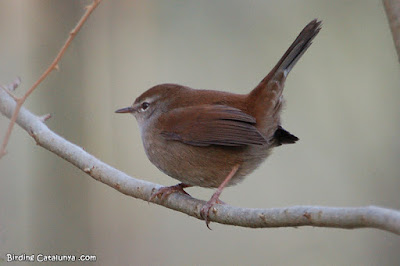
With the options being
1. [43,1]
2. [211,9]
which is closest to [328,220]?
[43,1]

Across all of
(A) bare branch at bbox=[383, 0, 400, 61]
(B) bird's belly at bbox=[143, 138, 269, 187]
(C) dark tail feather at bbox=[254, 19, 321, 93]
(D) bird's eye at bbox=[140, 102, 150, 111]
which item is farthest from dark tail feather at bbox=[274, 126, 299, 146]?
(A) bare branch at bbox=[383, 0, 400, 61]

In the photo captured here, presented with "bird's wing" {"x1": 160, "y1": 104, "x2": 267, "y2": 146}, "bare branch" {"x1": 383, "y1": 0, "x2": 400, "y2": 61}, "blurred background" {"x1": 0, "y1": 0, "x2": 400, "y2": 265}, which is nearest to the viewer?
"bare branch" {"x1": 383, "y1": 0, "x2": 400, "y2": 61}

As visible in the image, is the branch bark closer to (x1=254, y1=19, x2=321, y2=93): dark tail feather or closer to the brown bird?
the brown bird

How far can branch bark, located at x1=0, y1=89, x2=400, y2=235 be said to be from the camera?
2352 mm

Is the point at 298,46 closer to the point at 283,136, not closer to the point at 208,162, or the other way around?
the point at 283,136

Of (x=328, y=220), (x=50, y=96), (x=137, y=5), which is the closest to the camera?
(x=328, y=220)

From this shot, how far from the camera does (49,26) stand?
6.61 meters

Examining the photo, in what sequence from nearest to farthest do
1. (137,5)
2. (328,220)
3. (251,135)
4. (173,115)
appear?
(328,220), (251,135), (173,115), (137,5)

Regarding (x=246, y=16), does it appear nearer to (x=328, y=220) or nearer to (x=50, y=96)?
(x=50, y=96)

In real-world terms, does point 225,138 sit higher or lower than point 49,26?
lower

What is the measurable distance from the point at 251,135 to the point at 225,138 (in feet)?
0.63

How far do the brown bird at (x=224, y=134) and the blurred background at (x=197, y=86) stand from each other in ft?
6.98

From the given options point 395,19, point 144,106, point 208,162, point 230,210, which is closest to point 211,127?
point 208,162

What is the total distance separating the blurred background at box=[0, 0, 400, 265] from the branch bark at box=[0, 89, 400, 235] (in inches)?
69.9
